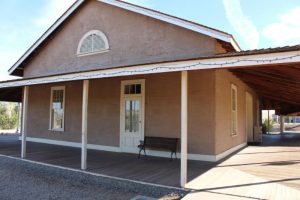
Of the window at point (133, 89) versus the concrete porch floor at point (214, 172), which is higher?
the window at point (133, 89)

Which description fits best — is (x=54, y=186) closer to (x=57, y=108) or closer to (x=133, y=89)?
(x=133, y=89)

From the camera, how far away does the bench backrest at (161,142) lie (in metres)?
8.46

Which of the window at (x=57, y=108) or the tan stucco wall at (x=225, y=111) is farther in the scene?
the window at (x=57, y=108)

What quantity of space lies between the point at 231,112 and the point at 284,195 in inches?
219

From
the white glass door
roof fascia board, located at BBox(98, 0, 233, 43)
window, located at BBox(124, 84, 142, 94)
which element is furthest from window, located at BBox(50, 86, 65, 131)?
roof fascia board, located at BBox(98, 0, 233, 43)

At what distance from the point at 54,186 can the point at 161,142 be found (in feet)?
12.2

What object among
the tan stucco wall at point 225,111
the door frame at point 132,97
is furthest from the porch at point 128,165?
the tan stucco wall at point 225,111

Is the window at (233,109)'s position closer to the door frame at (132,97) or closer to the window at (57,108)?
the door frame at (132,97)

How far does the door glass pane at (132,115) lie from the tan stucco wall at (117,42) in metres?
1.55

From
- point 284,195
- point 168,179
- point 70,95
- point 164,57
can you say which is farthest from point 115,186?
point 70,95

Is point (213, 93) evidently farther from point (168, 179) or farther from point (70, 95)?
point (70, 95)

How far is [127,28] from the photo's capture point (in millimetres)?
10422

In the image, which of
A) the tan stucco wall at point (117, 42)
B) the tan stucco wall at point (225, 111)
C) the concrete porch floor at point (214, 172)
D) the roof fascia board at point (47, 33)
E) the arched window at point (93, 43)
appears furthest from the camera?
the roof fascia board at point (47, 33)

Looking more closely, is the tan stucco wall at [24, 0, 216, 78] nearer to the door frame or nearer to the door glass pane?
the door frame
